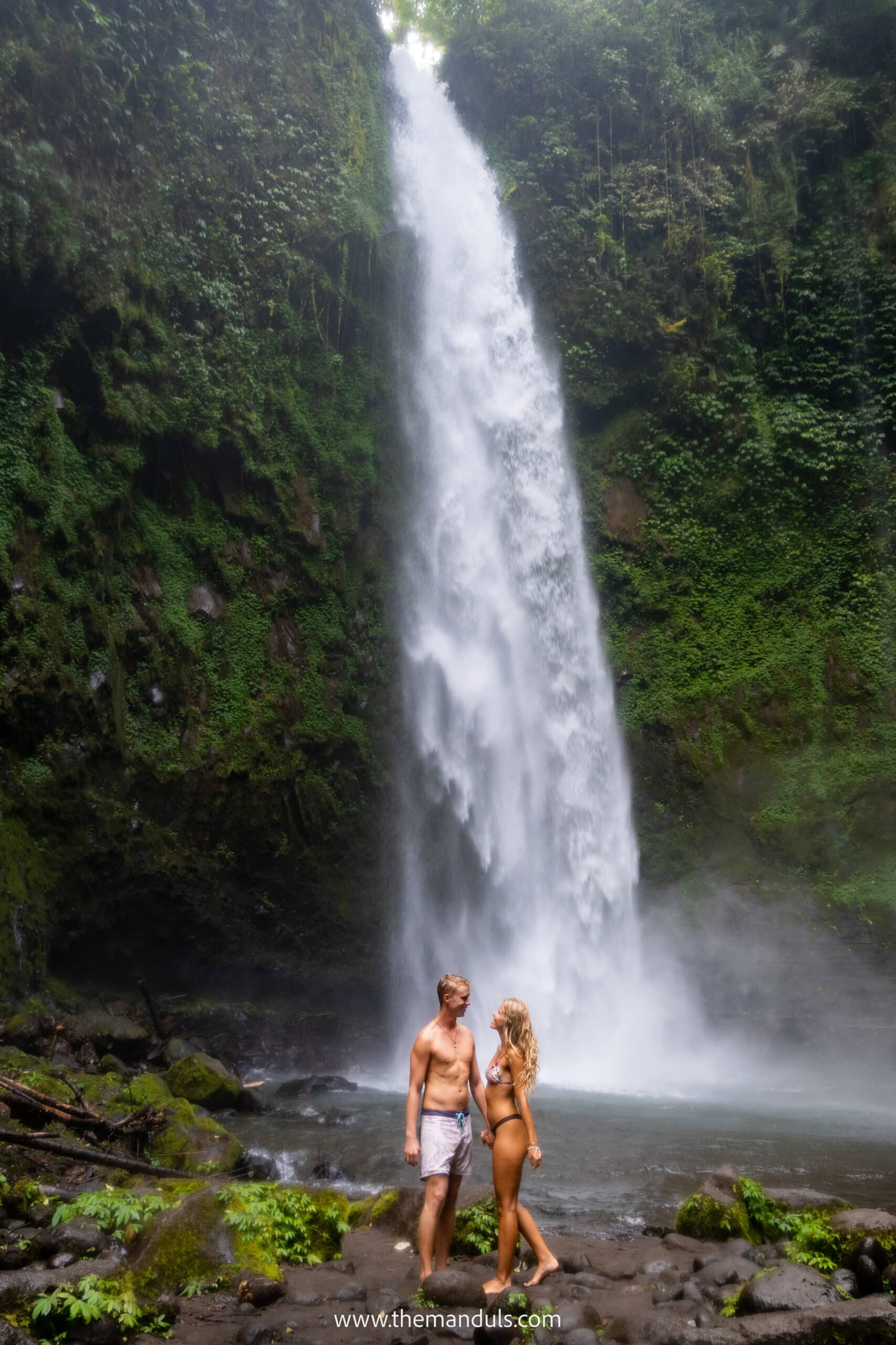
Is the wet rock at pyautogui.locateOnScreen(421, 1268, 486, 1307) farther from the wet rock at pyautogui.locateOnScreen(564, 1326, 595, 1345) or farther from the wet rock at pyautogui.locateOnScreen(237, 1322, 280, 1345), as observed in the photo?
the wet rock at pyautogui.locateOnScreen(237, 1322, 280, 1345)

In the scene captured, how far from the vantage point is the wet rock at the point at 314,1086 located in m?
10.2

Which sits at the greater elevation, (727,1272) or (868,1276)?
(868,1276)

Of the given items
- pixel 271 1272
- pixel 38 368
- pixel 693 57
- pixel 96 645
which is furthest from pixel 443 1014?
pixel 693 57

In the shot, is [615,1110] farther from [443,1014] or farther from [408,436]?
[408,436]

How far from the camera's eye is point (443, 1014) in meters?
3.86

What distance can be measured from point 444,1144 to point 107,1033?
23.6 feet

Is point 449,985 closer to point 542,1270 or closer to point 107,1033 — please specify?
point 542,1270

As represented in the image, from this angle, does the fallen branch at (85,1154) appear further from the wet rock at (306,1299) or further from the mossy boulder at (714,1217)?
the mossy boulder at (714,1217)

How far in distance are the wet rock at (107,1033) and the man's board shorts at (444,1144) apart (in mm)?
6924

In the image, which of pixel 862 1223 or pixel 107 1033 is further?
pixel 107 1033

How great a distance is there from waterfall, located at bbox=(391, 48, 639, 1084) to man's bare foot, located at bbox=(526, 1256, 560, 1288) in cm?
816

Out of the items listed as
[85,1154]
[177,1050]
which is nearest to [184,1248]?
[85,1154]

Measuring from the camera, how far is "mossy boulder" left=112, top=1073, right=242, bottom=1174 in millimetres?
5824

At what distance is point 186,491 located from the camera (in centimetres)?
1324
